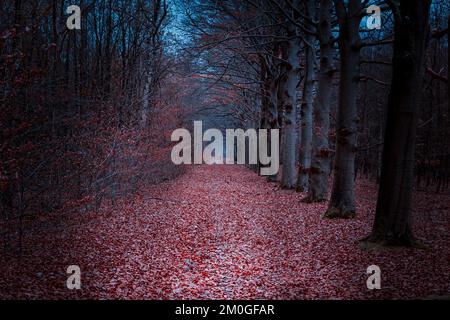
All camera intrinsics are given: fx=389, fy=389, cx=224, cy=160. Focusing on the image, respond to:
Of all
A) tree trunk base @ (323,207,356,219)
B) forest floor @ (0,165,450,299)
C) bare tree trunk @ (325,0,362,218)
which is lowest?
forest floor @ (0,165,450,299)

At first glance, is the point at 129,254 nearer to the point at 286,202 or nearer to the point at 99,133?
the point at 99,133

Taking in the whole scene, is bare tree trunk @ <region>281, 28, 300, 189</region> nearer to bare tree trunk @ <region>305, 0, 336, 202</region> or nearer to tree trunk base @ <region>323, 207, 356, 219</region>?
bare tree trunk @ <region>305, 0, 336, 202</region>

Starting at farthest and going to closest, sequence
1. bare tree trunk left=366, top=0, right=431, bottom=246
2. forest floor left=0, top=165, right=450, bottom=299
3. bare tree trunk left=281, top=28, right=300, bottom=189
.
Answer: bare tree trunk left=281, top=28, right=300, bottom=189 → bare tree trunk left=366, top=0, right=431, bottom=246 → forest floor left=0, top=165, right=450, bottom=299

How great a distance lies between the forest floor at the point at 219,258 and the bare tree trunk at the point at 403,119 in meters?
0.59

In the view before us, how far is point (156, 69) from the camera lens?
1780 centimetres

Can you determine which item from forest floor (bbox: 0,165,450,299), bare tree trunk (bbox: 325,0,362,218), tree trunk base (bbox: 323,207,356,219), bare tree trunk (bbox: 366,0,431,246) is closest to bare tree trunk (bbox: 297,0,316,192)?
bare tree trunk (bbox: 325,0,362,218)

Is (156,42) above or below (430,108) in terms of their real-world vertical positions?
above

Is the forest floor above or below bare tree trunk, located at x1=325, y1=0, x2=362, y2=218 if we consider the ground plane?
below

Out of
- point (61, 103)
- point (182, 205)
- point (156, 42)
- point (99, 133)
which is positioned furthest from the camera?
point (156, 42)

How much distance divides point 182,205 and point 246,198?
3.36 meters

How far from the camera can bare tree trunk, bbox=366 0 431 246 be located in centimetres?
729

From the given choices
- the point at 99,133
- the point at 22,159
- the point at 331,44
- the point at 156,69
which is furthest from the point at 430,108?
the point at 22,159

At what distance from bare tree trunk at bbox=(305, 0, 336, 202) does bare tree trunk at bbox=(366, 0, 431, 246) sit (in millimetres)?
5404

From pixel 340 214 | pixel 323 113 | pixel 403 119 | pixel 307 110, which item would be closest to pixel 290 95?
pixel 307 110
